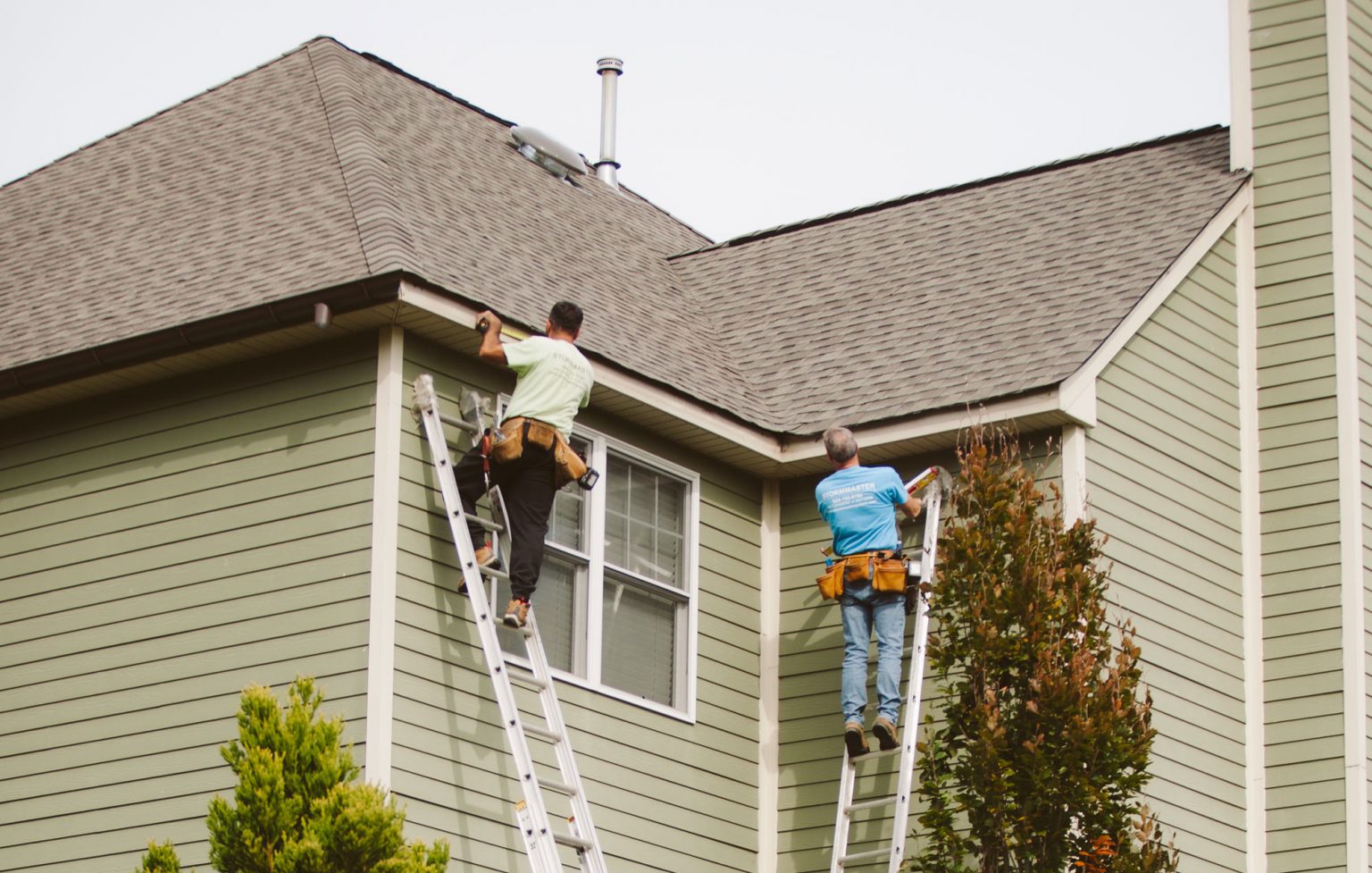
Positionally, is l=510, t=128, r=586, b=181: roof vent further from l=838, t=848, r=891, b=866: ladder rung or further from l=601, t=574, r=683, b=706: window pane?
l=838, t=848, r=891, b=866: ladder rung

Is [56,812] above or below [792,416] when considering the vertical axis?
below

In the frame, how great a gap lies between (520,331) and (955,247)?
15.2ft

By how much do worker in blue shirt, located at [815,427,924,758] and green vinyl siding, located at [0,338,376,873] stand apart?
289cm

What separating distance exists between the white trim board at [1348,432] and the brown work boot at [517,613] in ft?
17.7

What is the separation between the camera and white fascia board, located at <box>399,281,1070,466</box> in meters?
13.0

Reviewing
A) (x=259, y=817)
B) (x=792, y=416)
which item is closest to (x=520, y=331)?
(x=792, y=416)

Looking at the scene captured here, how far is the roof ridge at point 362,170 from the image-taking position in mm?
12148

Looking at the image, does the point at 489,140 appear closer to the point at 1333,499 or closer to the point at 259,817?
the point at 1333,499

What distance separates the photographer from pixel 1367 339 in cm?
1480

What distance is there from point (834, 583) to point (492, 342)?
8.64 feet

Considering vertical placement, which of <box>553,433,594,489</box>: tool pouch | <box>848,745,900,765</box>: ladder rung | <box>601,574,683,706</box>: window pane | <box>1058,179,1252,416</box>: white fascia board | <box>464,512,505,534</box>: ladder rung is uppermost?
<box>1058,179,1252,416</box>: white fascia board

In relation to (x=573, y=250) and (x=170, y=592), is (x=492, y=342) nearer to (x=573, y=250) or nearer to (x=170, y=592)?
(x=170, y=592)

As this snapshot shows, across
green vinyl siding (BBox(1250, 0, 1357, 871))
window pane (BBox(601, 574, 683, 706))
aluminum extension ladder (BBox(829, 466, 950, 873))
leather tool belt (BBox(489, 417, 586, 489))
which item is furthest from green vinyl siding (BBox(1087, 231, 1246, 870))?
leather tool belt (BBox(489, 417, 586, 489))

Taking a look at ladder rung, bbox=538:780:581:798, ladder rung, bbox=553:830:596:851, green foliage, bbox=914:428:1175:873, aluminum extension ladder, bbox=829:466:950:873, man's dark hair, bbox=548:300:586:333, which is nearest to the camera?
ladder rung, bbox=553:830:596:851
